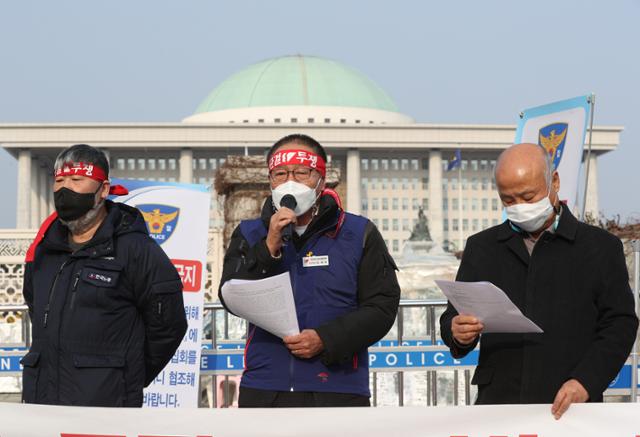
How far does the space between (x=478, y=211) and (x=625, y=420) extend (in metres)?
89.6

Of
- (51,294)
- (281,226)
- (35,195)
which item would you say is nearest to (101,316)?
(51,294)

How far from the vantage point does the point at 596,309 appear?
3332mm

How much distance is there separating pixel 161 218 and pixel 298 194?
9.77ft

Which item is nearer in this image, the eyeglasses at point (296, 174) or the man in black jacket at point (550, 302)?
the man in black jacket at point (550, 302)

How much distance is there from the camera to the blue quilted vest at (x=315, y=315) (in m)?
3.54

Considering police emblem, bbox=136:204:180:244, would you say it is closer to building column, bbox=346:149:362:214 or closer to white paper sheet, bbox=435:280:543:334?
white paper sheet, bbox=435:280:543:334

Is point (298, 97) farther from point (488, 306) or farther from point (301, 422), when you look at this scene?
point (488, 306)

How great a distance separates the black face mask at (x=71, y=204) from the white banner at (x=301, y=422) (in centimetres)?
67

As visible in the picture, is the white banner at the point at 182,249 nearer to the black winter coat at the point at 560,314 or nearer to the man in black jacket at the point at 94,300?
the man in black jacket at the point at 94,300

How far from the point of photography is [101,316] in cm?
346

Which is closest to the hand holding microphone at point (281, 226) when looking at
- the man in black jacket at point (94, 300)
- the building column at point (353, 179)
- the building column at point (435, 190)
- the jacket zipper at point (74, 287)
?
the man in black jacket at point (94, 300)

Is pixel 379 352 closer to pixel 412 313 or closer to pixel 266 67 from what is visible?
pixel 412 313

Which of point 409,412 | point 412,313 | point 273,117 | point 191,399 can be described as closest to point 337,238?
point 409,412

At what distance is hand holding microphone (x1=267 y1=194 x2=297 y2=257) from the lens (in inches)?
134
